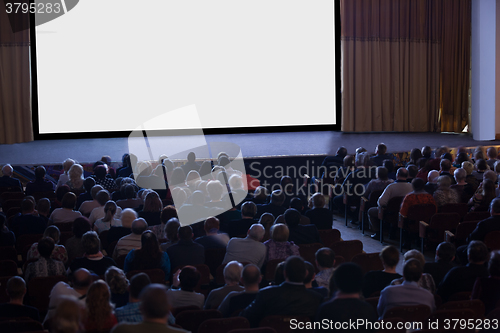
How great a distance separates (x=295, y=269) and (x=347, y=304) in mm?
487

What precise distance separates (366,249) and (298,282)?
360 cm

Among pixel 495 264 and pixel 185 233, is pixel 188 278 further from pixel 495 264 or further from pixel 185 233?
pixel 495 264

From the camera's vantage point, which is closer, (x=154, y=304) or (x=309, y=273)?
(x=154, y=304)

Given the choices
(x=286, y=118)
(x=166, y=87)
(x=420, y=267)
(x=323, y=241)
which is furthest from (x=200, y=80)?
(x=420, y=267)

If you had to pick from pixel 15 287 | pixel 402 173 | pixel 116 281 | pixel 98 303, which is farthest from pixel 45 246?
pixel 402 173

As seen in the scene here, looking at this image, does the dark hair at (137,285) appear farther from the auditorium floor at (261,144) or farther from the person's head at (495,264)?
the auditorium floor at (261,144)

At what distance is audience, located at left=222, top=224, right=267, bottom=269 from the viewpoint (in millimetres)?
4668

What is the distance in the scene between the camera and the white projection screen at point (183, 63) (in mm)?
12008

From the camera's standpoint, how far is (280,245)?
471 cm

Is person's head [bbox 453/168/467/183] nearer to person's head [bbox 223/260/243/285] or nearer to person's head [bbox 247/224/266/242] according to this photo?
person's head [bbox 247/224/266/242]

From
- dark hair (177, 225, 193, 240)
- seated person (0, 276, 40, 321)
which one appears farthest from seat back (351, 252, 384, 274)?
seated person (0, 276, 40, 321)

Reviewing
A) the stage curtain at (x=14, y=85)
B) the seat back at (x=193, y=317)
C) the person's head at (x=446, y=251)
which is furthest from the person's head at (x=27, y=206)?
the stage curtain at (x=14, y=85)

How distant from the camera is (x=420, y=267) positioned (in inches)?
142

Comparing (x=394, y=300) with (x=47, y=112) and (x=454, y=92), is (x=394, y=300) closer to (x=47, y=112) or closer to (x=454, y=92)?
(x=47, y=112)
